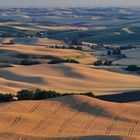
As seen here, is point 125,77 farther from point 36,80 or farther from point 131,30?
point 131,30

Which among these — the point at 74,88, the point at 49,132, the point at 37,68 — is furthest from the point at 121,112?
the point at 37,68

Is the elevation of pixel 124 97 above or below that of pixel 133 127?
below

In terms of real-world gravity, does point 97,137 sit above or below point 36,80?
above

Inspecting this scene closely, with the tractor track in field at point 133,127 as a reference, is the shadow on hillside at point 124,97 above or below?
below

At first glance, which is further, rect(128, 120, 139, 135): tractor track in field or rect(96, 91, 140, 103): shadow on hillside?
rect(96, 91, 140, 103): shadow on hillside

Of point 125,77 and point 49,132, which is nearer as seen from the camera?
point 49,132

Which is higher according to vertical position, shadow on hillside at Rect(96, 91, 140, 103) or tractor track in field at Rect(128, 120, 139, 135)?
tractor track in field at Rect(128, 120, 139, 135)

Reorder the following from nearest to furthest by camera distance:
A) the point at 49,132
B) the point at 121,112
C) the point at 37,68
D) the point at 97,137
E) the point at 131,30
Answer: the point at 97,137 < the point at 49,132 < the point at 121,112 < the point at 37,68 < the point at 131,30

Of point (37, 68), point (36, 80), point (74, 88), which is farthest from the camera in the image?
point (37, 68)

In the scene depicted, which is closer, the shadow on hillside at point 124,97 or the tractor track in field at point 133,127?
the tractor track in field at point 133,127

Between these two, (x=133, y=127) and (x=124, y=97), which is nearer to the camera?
(x=133, y=127)

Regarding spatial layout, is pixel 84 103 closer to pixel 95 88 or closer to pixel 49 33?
pixel 95 88
